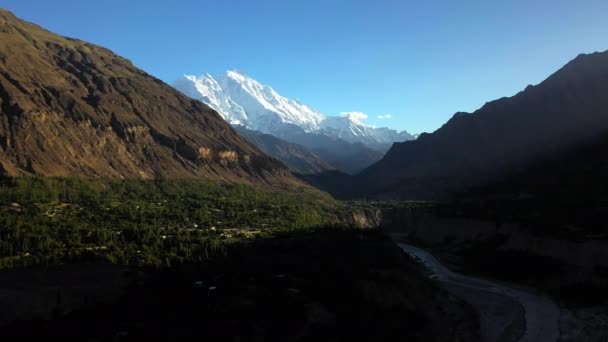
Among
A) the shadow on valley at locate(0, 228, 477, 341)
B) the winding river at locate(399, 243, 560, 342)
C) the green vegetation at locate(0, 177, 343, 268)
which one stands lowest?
the winding river at locate(399, 243, 560, 342)

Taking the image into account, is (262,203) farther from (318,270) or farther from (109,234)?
(318,270)

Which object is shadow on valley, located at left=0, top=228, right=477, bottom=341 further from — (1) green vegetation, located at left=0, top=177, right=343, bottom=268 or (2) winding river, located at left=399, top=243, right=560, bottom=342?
(1) green vegetation, located at left=0, top=177, right=343, bottom=268

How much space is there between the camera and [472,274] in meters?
97.6

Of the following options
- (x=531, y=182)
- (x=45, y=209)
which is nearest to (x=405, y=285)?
(x=45, y=209)

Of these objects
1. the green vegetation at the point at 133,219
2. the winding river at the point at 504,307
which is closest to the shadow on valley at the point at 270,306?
the winding river at the point at 504,307

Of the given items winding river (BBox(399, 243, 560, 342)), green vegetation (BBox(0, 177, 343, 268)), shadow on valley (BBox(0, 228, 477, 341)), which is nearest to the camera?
shadow on valley (BBox(0, 228, 477, 341))

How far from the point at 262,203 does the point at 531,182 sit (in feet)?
276

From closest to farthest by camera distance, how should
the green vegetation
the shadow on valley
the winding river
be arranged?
1. the shadow on valley
2. the winding river
3. the green vegetation

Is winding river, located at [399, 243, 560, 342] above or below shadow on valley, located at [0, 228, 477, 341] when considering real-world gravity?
below

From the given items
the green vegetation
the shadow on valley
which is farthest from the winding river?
the green vegetation

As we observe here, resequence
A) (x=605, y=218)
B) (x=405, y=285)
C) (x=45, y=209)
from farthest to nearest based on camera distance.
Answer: (x=45, y=209) < (x=605, y=218) < (x=405, y=285)

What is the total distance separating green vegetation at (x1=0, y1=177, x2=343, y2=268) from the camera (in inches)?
3297

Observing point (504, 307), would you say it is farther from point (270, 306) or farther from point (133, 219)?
point (133, 219)

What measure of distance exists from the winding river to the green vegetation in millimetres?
41306
